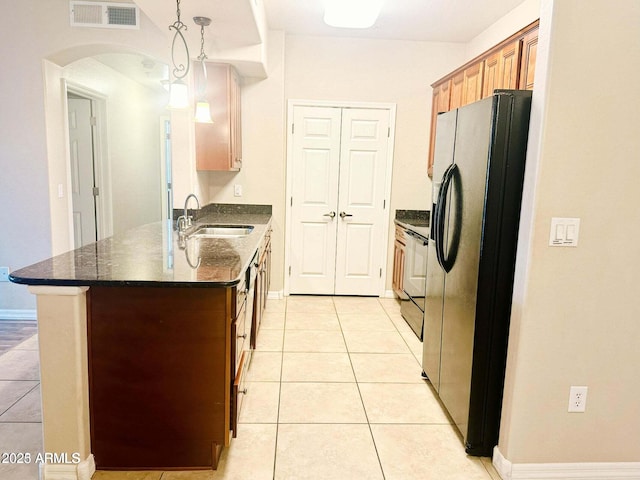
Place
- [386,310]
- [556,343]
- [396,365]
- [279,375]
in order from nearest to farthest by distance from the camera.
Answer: [556,343], [279,375], [396,365], [386,310]

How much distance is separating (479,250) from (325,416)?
4.07 feet

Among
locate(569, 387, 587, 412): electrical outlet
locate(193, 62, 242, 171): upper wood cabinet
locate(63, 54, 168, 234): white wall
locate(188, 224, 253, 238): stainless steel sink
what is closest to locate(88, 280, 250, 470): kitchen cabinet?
locate(569, 387, 587, 412): electrical outlet

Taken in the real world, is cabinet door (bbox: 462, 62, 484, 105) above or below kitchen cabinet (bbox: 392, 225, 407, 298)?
above

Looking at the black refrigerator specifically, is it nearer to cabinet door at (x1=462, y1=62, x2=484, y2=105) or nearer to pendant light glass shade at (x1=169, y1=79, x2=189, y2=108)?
cabinet door at (x1=462, y1=62, x2=484, y2=105)

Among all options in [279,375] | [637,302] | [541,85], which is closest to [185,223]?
[279,375]

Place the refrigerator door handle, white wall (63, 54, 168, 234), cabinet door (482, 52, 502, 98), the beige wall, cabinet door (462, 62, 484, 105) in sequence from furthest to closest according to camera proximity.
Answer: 1. white wall (63, 54, 168, 234)
2. cabinet door (462, 62, 484, 105)
3. cabinet door (482, 52, 502, 98)
4. the refrigerator door handle
5. the beige wall

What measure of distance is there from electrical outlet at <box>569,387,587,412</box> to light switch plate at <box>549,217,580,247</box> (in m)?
0.65

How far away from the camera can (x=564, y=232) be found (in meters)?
1.74

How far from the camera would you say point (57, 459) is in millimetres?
1768

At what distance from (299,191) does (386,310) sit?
156 centimetres

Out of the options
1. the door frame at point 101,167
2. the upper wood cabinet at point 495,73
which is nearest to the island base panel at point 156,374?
the upper wood cabinet at point 495,73

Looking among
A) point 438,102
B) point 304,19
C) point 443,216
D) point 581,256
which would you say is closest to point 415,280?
point 443,216

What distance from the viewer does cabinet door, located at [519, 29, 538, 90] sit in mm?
2558

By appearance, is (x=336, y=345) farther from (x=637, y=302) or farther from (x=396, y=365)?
(x=637, y=302)
